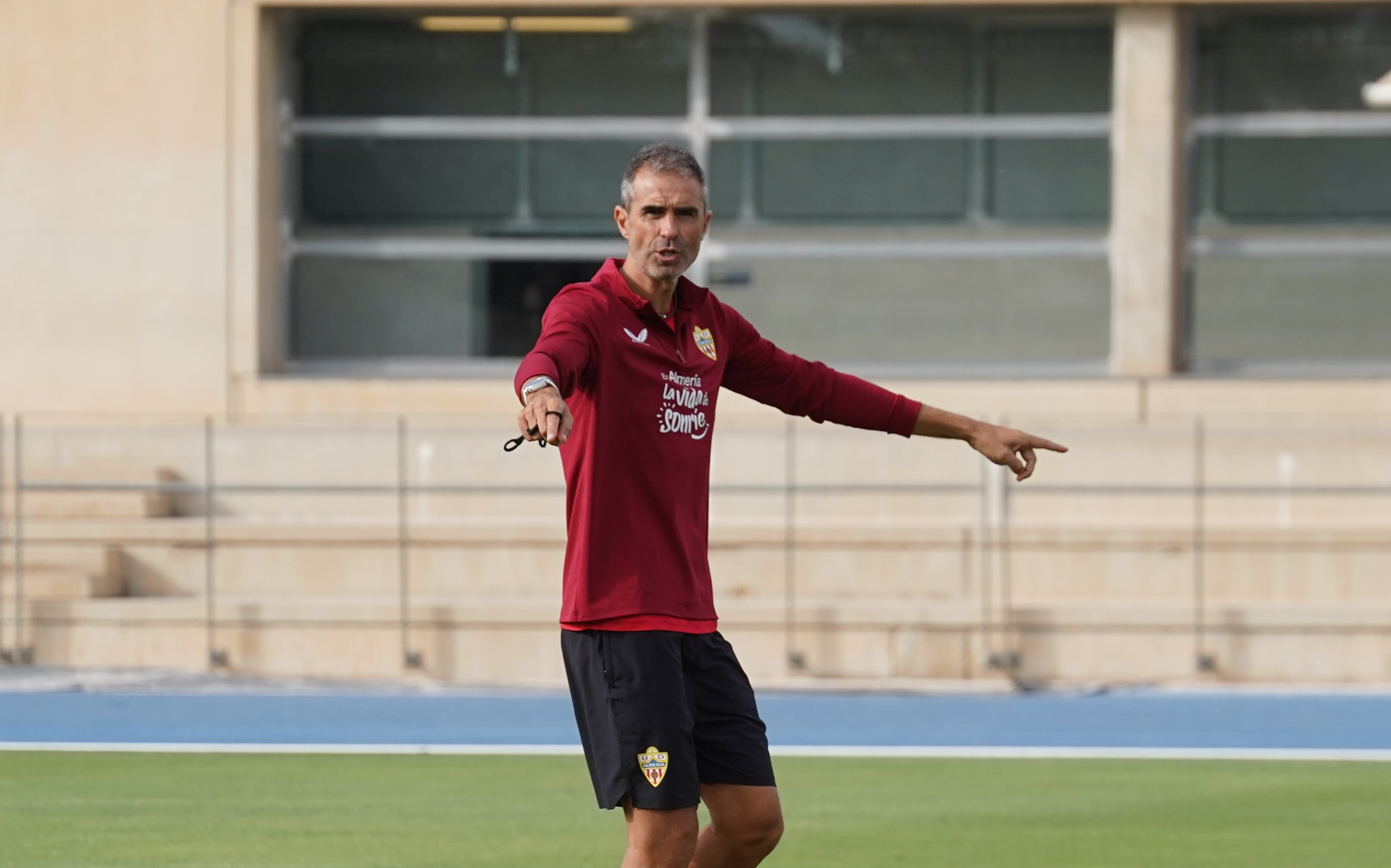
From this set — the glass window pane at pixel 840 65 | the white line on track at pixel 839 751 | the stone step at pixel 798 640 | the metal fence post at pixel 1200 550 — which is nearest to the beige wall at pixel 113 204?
the stone step at pixel 798 640

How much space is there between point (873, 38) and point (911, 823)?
1024 centimetres

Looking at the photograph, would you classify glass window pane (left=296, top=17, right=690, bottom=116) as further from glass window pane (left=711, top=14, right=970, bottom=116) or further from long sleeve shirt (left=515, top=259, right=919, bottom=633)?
long sleeve shirt (left=515, top=259, right=919, bottom=633)

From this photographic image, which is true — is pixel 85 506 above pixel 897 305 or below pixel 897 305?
below

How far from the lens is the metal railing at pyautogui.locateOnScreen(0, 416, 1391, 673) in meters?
13.8

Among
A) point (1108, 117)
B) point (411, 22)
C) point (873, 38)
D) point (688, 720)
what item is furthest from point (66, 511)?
point (688, 720)

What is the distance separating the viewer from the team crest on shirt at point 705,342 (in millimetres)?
5090

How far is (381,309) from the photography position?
18.2m

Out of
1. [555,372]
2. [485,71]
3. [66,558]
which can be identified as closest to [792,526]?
[66,558]

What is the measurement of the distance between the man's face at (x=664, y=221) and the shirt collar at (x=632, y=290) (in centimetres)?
6

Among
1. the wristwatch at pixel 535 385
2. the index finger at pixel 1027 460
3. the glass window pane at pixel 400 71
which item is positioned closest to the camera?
the wristwatch at pixel 535 385

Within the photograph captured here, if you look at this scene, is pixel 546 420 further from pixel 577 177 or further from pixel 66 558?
pixel 577 177

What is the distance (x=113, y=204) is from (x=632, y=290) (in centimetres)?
1314

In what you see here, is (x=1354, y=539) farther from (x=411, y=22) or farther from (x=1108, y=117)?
(x=411, y=22)

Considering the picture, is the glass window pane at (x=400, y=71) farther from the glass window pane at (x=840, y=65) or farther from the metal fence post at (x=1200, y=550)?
the metal fence post at (x=1200, y=550)
